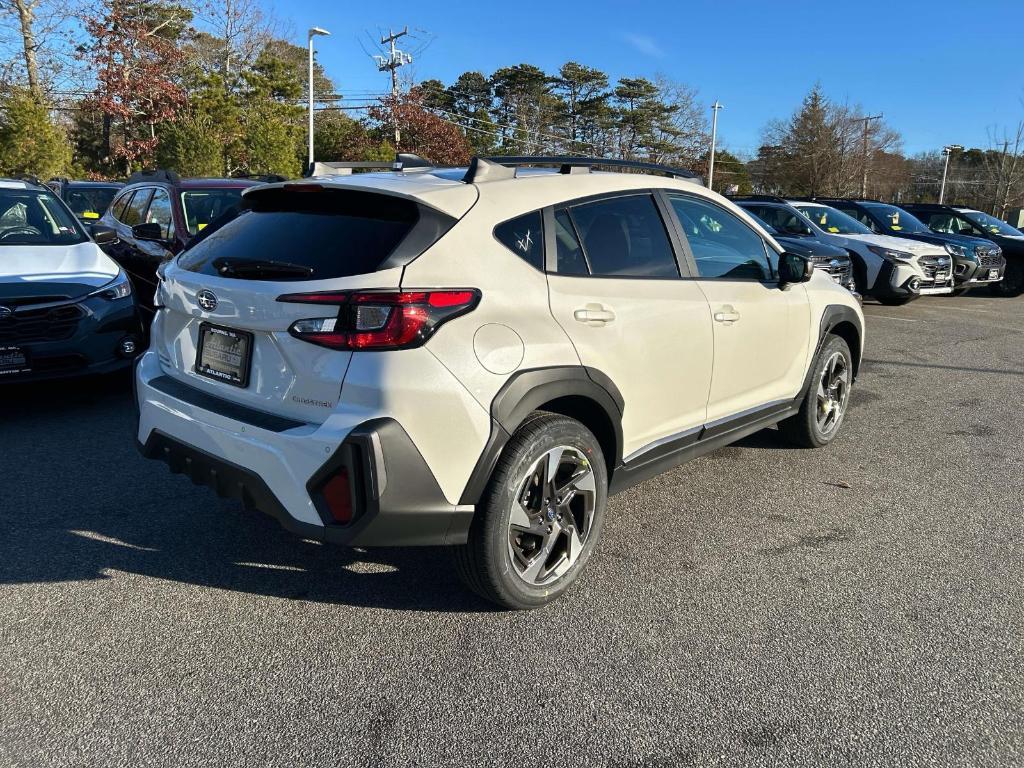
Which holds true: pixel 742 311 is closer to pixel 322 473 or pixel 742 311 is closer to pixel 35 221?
pixel 322 473

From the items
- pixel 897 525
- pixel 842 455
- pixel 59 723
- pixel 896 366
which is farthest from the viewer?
pixel 896 366

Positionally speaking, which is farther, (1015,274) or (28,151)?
(28,151)

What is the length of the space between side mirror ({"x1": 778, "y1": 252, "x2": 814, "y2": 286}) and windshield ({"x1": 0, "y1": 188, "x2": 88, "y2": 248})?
5.57m

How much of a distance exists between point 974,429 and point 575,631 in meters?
4.31

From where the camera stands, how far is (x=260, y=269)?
9.61 feet

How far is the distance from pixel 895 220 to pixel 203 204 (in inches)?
473

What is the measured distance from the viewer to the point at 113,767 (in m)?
2.29

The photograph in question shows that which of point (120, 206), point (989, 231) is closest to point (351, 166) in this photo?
point (120, 206)

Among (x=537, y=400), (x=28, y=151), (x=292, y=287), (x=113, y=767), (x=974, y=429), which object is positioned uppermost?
(x=28, y=151)

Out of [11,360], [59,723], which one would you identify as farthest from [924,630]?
[11,360]

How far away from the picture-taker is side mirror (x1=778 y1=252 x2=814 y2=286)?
440 cm

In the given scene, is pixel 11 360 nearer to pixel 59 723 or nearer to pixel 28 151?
pixel 59 723

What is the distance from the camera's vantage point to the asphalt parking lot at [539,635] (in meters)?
2.43

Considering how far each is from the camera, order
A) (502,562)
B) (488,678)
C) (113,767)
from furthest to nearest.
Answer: (502,562)
(488,678)
(113,767)
